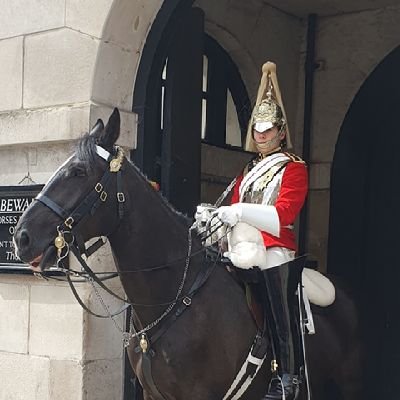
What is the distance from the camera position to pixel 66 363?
5688mm

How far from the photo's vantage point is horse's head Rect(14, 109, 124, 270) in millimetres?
4082

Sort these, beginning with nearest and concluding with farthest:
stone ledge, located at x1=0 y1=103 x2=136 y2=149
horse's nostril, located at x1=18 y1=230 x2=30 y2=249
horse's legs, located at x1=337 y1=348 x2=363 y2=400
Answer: horse's nostril, located at x1=18 y1=230 x2=30 y2=249, horse's legs, located at x1=337 y1=348 x2=363 y2=400, stone ledge, located at x1=0 y1=103 x2=136 y2=149

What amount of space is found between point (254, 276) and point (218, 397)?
2.32ft

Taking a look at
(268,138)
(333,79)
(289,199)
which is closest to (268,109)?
(268,138)

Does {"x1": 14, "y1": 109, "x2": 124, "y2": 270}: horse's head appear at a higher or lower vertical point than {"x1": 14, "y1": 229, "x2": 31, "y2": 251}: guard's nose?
higher

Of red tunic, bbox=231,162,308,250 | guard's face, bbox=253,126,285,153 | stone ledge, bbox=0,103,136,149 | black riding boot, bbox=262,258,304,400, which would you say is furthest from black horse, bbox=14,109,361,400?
stone ledge, bbox=0,103,136,149

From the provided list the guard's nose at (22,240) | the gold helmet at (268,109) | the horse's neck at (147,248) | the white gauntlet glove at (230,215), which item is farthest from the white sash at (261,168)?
the guard's nose at (22,240)

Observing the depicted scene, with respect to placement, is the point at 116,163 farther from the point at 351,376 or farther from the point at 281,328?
the point at 351,376

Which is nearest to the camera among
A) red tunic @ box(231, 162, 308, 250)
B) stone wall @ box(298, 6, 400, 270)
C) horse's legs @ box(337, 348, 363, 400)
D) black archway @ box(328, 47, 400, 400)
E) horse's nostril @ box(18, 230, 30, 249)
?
horse's nostril @ box(18, 230, 30, 249)

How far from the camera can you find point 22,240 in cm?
407

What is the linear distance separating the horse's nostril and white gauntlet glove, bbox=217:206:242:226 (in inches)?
41.4

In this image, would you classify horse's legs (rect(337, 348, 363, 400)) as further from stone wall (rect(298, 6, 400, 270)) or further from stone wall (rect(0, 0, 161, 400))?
stone wall (rect(298, 6, 400, 270))

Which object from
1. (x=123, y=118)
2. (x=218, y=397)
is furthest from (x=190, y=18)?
(x=218, y=397)

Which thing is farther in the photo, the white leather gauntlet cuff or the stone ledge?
the stone ledge
